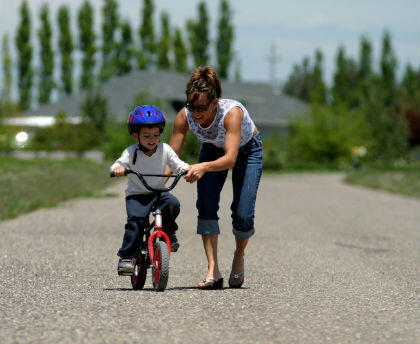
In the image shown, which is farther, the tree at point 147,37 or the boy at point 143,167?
the tree at point 147,37

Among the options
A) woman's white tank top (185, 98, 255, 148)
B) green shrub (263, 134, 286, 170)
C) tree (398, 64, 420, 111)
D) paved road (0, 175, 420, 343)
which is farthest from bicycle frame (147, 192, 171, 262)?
tree (398, 64, 420, 111)

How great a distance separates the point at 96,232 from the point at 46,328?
6.30 metres

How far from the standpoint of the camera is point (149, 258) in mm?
5906

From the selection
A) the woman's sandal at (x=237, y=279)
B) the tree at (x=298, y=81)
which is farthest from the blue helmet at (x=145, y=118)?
the tree at (x=298, y=81)

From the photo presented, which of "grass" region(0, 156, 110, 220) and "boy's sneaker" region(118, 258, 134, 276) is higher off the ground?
"boy's sneaker" region(118, 258, 134, 276)

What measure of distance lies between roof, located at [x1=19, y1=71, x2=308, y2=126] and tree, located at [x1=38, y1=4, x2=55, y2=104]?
6674 millimetres

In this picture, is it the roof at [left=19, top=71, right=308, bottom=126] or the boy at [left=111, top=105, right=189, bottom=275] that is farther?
the roof at [left=19, top=71, right=308, bottom=126]

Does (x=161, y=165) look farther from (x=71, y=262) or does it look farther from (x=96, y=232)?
(x=96, y=232)

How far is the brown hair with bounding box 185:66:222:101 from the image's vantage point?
5824 mm

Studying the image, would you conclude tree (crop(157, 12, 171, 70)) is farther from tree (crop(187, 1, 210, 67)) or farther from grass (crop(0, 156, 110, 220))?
grass (crop(0, 156, 110, 220))

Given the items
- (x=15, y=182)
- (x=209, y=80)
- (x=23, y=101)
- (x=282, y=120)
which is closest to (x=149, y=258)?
(x=209, y=80)

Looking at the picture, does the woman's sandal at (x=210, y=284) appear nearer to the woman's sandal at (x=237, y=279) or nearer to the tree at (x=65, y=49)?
the woman's sandal at (x=237, y=279)

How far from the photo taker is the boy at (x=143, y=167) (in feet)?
18.8

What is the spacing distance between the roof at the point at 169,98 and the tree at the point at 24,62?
6283mm
